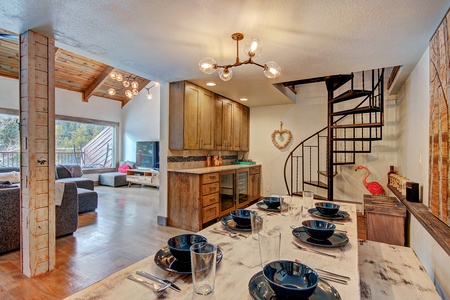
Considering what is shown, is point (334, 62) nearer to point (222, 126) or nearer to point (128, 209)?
point (222, 126)

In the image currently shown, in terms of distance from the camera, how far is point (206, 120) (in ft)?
13.8

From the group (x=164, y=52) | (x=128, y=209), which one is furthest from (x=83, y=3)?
(x=128, y=209)

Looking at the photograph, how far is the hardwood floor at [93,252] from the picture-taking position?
6.84ft

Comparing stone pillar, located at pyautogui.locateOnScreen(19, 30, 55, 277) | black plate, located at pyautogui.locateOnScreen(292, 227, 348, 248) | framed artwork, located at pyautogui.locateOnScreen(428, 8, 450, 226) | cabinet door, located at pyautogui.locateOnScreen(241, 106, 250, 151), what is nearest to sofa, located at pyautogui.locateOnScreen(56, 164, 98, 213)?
stone pillar, located at pyautogui.locateOnScreen(19, 30, 55, 277)

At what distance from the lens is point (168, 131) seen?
3.84m

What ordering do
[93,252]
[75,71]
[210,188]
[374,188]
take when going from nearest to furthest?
[93,252], [210,188], [374,188], [75,71]

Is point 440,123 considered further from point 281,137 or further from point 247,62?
point 281,137

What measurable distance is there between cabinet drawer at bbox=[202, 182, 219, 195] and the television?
4508 millimetres

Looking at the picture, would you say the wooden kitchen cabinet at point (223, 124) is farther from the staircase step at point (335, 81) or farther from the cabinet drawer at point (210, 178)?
the staircase step at point (335, 81)

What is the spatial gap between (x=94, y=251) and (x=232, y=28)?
296cm

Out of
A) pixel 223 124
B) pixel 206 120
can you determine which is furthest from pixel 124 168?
pixel 206 120

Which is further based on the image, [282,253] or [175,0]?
[175,0]

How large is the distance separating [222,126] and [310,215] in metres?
3.17

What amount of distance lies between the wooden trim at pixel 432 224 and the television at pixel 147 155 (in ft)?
22.8
